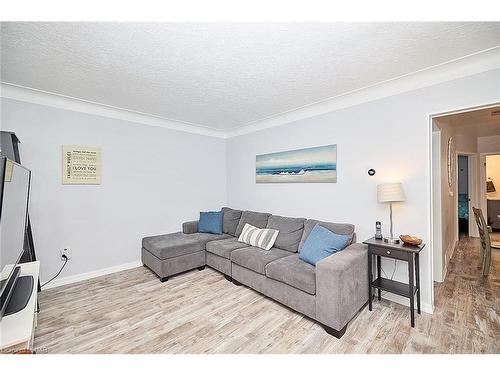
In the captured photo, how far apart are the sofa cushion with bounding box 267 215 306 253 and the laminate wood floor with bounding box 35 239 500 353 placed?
0.73 meters

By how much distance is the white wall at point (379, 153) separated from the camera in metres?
2.18

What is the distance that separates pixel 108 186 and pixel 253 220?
88.4 inches

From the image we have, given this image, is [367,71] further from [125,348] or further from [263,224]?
[125,348]

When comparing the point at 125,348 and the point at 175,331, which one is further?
the point at 175,331

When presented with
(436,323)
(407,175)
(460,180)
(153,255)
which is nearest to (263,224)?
(153,255)

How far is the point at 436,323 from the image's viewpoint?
2.04m

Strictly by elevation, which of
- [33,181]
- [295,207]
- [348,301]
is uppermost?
[33,181]

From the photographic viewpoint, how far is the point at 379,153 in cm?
256

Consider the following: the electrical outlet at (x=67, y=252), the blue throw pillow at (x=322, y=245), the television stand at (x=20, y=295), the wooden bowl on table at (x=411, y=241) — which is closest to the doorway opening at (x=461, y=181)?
the wooden bowl on table at (x=411, y=241)

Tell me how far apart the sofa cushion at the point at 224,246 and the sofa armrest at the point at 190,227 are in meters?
0.66

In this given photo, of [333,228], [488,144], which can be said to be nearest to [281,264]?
[333,228]

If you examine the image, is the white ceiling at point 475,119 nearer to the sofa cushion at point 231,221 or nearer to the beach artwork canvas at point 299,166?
the beach artwork canvas at point 299,166

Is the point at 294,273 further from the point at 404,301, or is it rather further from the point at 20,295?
the point at 20,295

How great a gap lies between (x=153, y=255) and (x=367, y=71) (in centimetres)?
347
